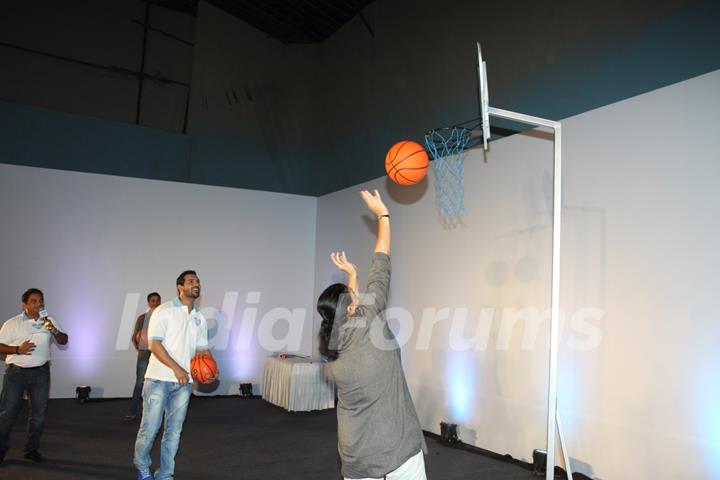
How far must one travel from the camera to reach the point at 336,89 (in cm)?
925

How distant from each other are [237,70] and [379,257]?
26.8 feet

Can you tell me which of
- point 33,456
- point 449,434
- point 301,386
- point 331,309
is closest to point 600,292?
point 449,434

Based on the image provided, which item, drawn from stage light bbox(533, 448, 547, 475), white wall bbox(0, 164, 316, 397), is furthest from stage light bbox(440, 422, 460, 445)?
white wall bbox(0, 164, 316, 397)

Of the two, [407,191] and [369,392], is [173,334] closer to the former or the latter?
[369,392]

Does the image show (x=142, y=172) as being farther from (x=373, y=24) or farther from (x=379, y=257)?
(x=379, y=257)

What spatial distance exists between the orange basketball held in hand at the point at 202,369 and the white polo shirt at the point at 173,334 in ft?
0.51

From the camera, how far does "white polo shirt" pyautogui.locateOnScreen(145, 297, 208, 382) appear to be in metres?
3.73

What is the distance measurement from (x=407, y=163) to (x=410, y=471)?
2830mm

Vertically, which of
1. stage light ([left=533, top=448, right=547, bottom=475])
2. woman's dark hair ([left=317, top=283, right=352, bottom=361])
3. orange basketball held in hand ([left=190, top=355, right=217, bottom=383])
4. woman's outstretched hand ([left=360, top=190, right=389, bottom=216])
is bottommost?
stage light ([left=533, top=448, right=547, bottom=475])

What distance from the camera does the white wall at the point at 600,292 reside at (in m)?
3.89

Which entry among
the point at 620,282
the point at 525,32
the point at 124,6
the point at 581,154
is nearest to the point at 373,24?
the point at 525,32

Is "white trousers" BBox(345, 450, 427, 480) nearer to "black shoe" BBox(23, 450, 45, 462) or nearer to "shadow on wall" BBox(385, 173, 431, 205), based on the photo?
"black shoe" BBox(23, 450, 45, 462)

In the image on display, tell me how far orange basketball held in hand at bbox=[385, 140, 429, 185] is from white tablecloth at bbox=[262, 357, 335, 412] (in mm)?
3573

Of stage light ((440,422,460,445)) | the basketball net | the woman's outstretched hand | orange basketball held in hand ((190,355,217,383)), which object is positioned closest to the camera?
the woman's outstretched hand
